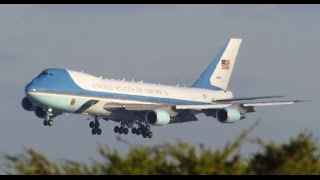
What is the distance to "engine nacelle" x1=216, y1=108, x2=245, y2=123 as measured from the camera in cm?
9662

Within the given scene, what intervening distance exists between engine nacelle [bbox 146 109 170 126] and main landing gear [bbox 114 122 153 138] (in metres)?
1.34

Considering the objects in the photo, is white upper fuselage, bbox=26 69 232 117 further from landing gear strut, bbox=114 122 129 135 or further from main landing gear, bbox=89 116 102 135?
main landing gear, bbox=89 116 102 135

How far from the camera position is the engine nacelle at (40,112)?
3707 inches

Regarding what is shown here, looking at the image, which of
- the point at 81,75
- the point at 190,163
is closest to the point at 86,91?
the point at 81,75

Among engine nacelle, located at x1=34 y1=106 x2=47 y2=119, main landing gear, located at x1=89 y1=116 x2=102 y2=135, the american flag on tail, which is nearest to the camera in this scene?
engine nacelle, located at x1=34 y1=106 x2=47 y2=119

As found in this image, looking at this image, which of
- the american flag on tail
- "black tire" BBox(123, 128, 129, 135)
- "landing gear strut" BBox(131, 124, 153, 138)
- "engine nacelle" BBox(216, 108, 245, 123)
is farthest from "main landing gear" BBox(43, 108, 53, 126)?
the american flag on tail

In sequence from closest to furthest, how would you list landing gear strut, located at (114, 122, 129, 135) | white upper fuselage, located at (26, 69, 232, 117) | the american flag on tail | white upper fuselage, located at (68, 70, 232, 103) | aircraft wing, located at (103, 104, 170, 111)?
white upper fuselage, located at (26, 69, 232, 117), white upper fuselage, located at (68, 70, 232, 103), aircraft wing, located at (103, 104, 170, 111), landing gear strut, located at (114, 122, 129, 135), the american flag on tail

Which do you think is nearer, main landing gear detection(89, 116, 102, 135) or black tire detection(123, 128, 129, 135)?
main landing gear detection(89, 116, 102, 135)

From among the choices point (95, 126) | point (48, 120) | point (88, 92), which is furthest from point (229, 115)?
point (48, 120)

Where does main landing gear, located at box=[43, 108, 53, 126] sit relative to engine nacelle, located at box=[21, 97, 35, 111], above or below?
above

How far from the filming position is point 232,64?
119 m

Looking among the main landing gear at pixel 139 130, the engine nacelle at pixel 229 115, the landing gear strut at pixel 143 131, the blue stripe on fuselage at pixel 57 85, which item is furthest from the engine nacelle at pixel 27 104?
the engine nacelle at pixel 229 115

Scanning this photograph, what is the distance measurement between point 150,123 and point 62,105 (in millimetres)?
8624

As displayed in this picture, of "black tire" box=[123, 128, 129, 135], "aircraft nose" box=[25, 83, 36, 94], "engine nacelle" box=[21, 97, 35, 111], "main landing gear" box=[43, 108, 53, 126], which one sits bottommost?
"black tire" box=[123, 128, 129, 135]
